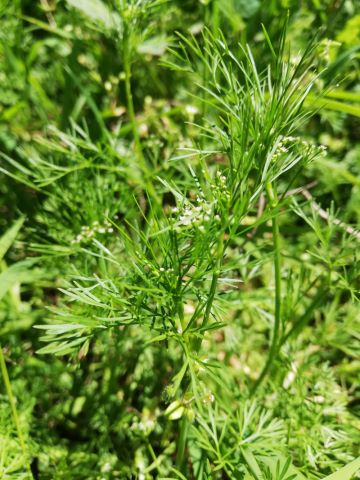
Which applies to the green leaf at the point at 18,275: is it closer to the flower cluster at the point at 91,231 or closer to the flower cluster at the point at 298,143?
the flower cluster at the point at 91,231

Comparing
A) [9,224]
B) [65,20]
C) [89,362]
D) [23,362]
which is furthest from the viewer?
[65,20]

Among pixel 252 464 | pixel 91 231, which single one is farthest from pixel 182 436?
pixel 91 231

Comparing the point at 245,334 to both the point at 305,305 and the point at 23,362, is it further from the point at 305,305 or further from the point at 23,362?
the point at 23,362

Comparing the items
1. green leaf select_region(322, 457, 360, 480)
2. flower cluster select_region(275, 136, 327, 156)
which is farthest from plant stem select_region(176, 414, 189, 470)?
flower cluster select_region(275, 136, 327, 156)

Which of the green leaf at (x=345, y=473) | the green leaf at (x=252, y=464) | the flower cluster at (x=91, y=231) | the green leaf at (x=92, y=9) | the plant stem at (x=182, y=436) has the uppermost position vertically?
the green leaf at (x=92, y=9)

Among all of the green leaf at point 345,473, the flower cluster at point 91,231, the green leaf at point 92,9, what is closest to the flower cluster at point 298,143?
the flower cluster at point 91,231

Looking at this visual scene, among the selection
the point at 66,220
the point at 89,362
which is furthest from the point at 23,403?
the point at 66,220

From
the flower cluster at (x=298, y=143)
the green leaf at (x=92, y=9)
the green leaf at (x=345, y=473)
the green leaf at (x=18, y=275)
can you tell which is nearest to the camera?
the flower cluster at (x=298, y=143)

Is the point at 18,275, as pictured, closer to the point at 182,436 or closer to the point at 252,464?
the point at 182,436

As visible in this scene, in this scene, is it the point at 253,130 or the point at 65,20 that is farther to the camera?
the point at 65,20
